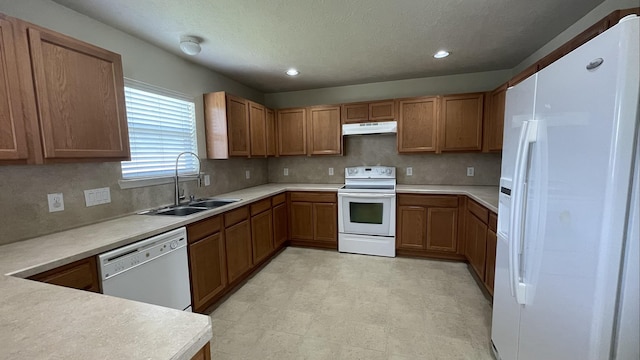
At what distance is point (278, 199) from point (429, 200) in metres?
1.97

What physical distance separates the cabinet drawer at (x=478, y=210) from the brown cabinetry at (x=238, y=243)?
2369mm

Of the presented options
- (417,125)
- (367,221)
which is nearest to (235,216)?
(367,221)

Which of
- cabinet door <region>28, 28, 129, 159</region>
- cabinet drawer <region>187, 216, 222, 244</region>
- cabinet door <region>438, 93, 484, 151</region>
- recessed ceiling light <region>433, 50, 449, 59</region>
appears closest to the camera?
cabinet door <region>28, 28, 129, 159</region>

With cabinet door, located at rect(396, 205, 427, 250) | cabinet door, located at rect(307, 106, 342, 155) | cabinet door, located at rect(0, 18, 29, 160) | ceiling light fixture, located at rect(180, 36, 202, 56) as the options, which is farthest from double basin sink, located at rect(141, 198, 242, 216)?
cabinet door, located at rect(396, 205, 427, 250)

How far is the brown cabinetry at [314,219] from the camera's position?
3578 mm

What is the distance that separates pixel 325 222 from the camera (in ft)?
11.8

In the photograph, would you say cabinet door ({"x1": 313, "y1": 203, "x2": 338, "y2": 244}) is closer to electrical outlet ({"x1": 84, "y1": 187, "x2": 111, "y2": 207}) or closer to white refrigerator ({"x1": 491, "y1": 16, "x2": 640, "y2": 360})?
electrical outlet ({"x1": 84, "y1": 187, "x2": 111, "y2": 207})

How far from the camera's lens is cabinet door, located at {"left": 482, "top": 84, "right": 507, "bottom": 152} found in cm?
276

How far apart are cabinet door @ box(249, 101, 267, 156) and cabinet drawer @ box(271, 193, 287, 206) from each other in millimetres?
672

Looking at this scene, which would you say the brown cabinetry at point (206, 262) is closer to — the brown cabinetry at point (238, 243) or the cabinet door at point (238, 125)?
the brown cabinetry at point (238, 243)

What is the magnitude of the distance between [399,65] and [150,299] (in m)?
3.32

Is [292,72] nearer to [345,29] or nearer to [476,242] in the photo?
[345,29]

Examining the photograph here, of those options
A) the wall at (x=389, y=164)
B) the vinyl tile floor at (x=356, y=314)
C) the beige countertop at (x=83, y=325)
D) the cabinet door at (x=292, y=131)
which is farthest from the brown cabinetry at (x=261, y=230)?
the beige countertop at (x=83, y=325)

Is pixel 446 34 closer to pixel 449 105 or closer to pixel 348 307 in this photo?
pixel 449 105
